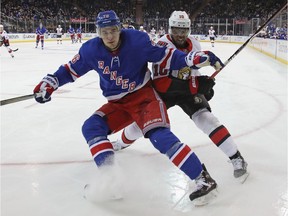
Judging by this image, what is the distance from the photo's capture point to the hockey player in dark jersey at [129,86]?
1.78m

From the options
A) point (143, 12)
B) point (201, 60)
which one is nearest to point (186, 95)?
point (201, 60)

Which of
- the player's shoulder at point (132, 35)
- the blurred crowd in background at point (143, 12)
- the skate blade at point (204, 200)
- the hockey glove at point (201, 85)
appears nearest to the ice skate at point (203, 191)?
the skate blade at point (204, 200)

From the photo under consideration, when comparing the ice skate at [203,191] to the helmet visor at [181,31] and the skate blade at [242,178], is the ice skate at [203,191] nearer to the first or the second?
the skate blade at [242,178]

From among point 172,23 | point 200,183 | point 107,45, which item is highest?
point 172,23

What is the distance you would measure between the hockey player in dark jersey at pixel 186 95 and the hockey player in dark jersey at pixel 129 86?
8 cm

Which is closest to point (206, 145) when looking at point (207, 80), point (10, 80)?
point (207, 80)

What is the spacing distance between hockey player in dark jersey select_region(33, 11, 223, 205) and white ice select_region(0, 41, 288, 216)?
0.74ft

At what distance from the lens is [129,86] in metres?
1.95

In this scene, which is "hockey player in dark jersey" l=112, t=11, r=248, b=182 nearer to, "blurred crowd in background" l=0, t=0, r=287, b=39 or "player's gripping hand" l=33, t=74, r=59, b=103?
"player's gripping hand" l=33, t=74, r=59, b=103

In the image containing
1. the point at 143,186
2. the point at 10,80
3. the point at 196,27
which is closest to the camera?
the point at 143,186

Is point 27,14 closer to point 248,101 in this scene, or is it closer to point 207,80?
point 248,101

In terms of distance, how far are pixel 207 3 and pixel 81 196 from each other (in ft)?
77.1

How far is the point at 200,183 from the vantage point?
70.7 inches

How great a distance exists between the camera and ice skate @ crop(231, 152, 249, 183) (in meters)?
2.10
